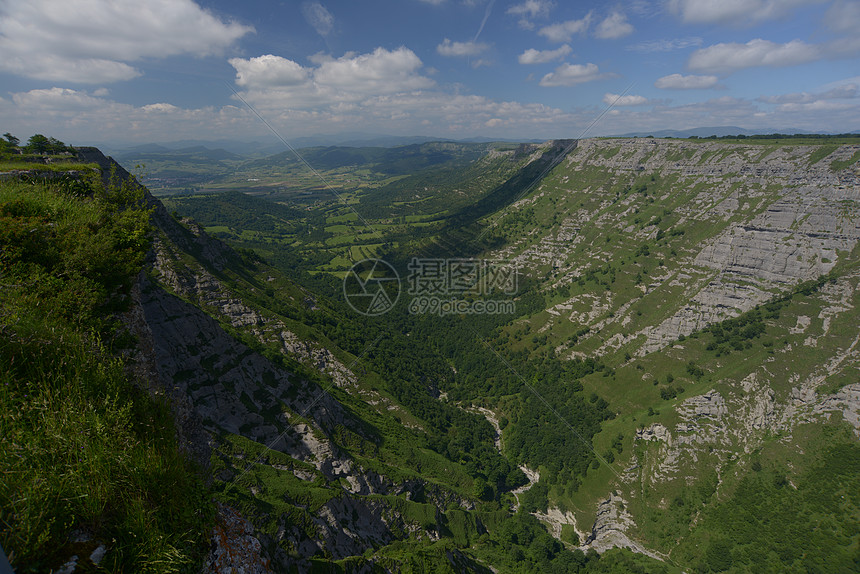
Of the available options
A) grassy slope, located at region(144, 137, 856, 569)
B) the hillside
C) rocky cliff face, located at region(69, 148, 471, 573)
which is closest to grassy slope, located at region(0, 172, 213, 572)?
the hillside

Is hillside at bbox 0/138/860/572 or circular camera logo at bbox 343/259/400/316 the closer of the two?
hillside at bbox 0/138/860/572

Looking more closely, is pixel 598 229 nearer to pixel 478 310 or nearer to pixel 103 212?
pixel 478 310

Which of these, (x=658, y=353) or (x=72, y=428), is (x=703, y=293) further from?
(x=72, y=428)

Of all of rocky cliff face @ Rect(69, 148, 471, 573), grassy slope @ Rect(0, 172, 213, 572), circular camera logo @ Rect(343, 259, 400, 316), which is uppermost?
grassy slope @ Rect(0, 172, 213, 572)

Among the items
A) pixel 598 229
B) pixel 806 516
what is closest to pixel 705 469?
pixel 806 516

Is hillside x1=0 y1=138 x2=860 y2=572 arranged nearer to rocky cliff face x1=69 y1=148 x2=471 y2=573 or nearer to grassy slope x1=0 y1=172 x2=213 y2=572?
grassy slope x1=0 y1=172 x2=213 y2=572

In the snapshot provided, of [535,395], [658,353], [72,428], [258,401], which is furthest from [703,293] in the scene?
[72,428]
